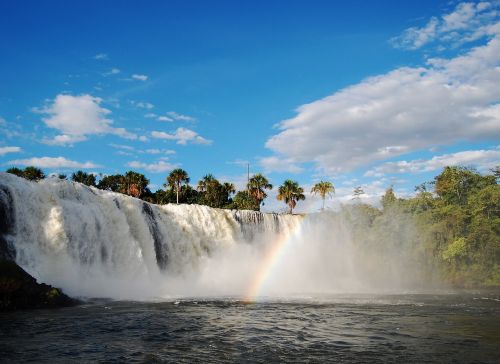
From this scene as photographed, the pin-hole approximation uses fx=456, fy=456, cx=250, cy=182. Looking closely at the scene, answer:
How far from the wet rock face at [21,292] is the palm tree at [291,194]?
54.7m

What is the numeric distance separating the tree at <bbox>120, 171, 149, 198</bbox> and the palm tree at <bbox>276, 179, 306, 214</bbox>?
828 inches

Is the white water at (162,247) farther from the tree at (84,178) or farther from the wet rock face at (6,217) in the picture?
the tree at (84,178)

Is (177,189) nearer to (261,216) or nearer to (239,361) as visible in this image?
(261,216)

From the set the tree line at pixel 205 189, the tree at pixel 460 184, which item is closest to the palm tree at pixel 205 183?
the tree line at pixel 205 189

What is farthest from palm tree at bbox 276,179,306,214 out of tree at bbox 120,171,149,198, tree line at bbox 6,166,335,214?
tree at bbox 120,171,149,198

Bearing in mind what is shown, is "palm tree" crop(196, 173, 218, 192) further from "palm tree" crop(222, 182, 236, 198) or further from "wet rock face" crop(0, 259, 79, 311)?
"wet rock face" crop(0, 259, 79, 311)

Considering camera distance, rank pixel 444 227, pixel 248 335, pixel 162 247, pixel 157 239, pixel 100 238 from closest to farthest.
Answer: pixel 248 335, pixel 100 238, pixel 157 239, pixel 162 247, pixel 444 227

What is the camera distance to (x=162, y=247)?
33594mm

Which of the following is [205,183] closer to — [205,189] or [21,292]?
[205,189]

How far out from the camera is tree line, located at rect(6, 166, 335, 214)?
69812 mm

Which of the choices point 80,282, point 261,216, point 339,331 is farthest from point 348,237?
point 339,331

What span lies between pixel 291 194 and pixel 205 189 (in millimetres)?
13938

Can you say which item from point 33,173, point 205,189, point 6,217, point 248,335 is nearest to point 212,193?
point 205,189

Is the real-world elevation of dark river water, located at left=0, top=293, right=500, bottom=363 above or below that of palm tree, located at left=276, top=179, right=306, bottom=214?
below
